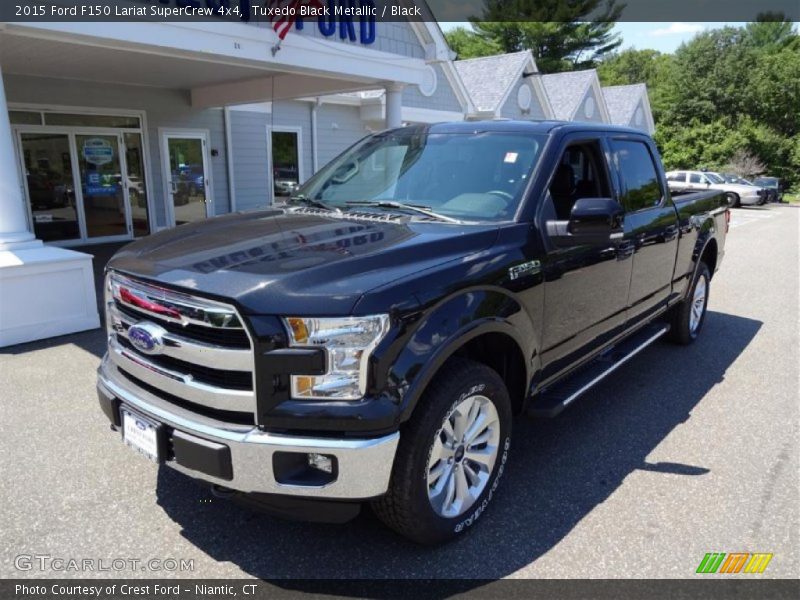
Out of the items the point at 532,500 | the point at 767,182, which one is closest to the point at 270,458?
the point at 532,500

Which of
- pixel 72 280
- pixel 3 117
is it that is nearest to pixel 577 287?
pixel 72 280

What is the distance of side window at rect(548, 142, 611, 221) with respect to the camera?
3.66 metres

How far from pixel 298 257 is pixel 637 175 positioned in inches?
123

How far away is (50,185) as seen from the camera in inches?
451

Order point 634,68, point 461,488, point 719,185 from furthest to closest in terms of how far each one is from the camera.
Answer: point 634,68, point 719,185, point 461,488

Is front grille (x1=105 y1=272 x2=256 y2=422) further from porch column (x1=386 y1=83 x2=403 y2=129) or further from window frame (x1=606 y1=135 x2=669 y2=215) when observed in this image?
porch column (x1=386 y1=83 x2=403 y2=129)

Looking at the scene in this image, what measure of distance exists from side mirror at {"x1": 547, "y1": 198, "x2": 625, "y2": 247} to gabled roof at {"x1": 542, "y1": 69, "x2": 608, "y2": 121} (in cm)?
2691

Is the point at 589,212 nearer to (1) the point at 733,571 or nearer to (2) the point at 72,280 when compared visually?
(1) the point at 733,571

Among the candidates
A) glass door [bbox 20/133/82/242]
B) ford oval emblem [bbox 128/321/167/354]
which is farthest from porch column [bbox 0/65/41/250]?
glass door [bbox 20/133/82/242]

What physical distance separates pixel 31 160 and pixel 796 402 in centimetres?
1233

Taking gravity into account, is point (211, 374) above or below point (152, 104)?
below

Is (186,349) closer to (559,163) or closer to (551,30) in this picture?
(559,163)

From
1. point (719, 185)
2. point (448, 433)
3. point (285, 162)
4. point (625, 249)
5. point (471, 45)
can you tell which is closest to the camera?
point (448, 433)

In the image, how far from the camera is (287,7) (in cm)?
865
